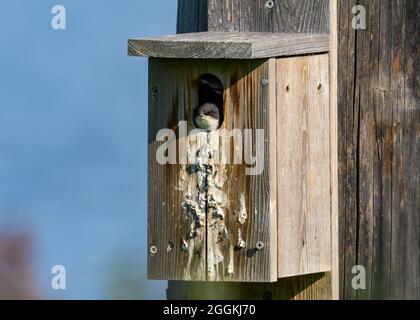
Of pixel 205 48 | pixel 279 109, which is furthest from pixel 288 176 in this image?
pixel 205 48

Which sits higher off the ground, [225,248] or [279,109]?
[279,109]

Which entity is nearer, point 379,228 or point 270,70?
point 270,70

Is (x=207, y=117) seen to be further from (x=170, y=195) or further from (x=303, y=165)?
(x=303, y=165)

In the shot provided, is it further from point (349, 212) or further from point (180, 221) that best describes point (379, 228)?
point (180, 221)

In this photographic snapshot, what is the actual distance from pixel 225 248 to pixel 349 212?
31.2 inches

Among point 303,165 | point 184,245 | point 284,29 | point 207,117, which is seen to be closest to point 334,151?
point 303,165

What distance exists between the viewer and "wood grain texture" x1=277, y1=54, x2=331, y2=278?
5215 millimetres

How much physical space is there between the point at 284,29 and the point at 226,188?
0.70 metres

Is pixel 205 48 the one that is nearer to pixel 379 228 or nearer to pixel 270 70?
pixel 270 70

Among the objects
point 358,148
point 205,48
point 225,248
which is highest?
point 205,48

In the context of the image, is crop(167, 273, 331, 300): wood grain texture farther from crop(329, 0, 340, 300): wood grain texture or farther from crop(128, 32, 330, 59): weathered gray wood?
crop(128, 32, 330, 59): weathered gray wood

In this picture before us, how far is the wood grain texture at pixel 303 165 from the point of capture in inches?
205

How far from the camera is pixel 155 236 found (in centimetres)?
523

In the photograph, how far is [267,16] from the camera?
5.37m
